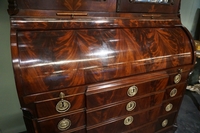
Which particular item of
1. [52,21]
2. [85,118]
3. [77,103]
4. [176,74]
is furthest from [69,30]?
[176,74]

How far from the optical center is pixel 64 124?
0.85 m

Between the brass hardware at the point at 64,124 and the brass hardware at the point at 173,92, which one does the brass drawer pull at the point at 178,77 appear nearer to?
the brass hardware at the point at 173,92

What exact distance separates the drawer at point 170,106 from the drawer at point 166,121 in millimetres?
66

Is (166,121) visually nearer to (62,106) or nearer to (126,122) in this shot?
(126,122)

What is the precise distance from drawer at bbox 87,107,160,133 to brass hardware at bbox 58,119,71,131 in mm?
155

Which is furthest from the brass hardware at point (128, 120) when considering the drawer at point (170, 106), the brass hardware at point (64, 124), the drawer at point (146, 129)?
the brass hardware at point (64, 124)

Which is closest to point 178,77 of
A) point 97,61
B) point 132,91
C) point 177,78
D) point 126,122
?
point 177,78

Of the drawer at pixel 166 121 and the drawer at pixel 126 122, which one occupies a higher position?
the drawer at pixel 126 122

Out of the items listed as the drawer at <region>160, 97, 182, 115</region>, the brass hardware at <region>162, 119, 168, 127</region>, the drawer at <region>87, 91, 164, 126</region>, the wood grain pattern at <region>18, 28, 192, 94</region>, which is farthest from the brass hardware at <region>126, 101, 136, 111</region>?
the brass hardware at <region>162, 119, 168, 127</region>

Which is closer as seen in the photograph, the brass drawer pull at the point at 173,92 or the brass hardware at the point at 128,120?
the brass hardware at the point at 128,120

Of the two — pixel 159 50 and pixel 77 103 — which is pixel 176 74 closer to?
pixel 159 50

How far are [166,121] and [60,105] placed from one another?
111 cm

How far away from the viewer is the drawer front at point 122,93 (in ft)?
2.88

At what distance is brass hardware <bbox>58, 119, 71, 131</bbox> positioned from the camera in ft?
2.76
